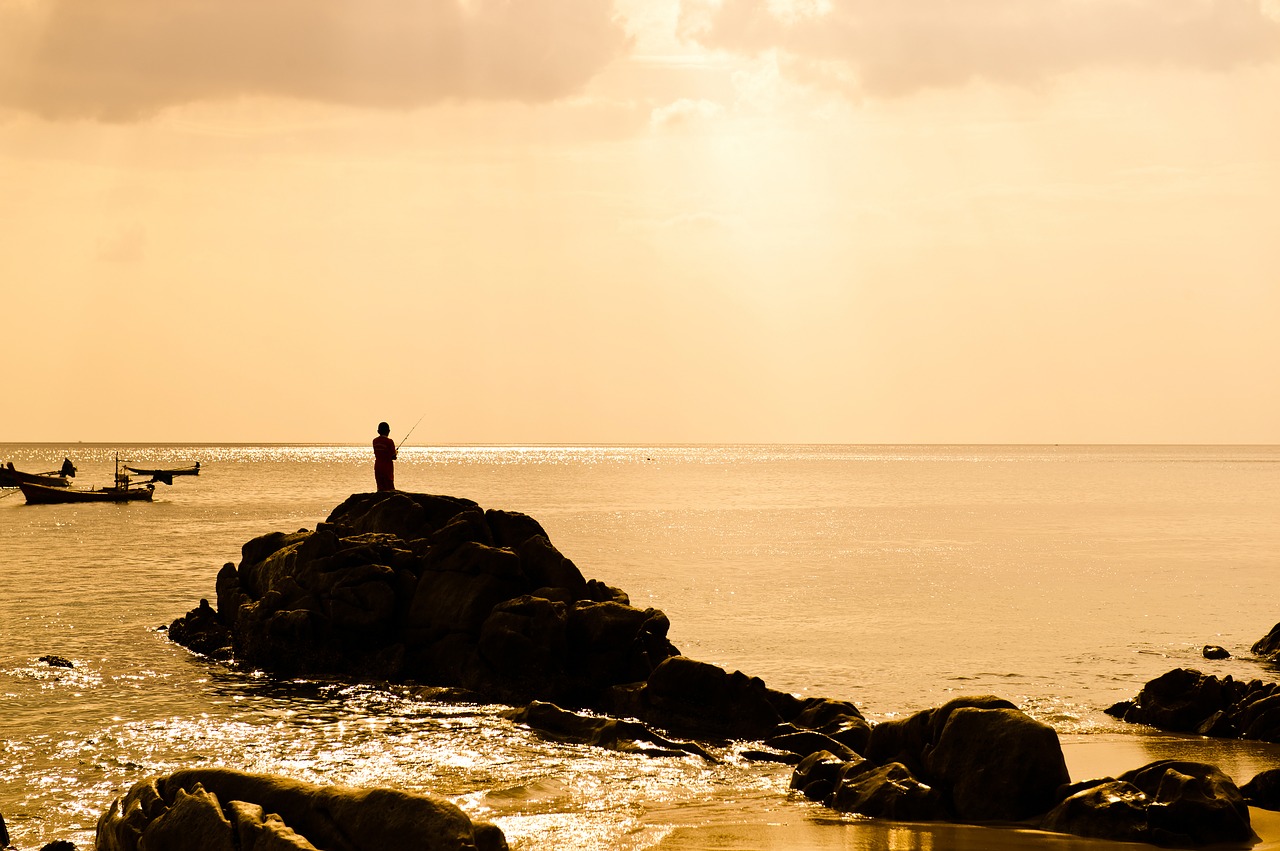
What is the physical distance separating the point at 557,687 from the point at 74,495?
300 feet

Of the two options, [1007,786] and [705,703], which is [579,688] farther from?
[1007,786]

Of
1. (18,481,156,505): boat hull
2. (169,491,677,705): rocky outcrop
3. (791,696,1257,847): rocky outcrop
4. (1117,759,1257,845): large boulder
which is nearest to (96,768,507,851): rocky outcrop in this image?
(791,696,1257,847): rocky outcrop

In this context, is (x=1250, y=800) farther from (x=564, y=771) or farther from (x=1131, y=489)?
(x=1131, y=489)

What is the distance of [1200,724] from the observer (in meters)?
21.6

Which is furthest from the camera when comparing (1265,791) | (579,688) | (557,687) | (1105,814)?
(557,687)

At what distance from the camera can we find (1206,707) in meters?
21.9

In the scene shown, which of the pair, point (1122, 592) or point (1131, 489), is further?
point (1131, 489)

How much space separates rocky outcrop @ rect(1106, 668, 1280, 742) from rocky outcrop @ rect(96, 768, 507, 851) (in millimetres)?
14929

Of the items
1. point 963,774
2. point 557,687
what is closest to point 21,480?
point 557,687

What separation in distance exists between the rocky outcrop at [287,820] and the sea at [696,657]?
2.87 metres

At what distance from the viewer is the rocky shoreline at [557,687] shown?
14492mm

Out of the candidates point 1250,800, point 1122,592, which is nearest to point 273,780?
point 1250,800

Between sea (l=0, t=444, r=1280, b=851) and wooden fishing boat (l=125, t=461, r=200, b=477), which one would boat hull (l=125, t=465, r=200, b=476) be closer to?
wooden fishing boat (l=125, t=461, r=200, b=477)

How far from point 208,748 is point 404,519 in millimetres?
10963
